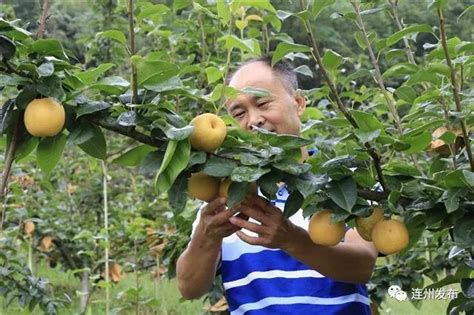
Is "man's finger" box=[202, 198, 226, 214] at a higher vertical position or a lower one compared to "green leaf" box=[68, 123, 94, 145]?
lower

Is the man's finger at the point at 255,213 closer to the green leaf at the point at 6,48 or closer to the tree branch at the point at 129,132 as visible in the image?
the tree branch at the point at 129,132

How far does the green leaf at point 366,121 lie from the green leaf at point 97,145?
400mm

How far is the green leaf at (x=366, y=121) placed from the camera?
106 cm

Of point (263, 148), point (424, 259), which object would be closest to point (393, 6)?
point (263, 148)

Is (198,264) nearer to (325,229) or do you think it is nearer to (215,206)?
(215,206)

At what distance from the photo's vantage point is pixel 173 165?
101cm

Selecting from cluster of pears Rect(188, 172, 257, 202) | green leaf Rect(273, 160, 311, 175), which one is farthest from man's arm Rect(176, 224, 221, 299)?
green leaf Rect(273, 160, 311, 175)

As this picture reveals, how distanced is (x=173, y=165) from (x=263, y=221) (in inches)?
9.1

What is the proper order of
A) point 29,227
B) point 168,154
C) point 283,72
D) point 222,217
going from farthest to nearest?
point 29,227
point 283,72
point 222,217
point 168,154

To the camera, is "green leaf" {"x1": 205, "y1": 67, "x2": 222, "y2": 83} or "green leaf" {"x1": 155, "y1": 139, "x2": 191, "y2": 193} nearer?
"green leaf" {"x1": 155, "y1": 139, "x2": 191, "y2": 193}

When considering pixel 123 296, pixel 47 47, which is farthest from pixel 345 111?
pixel 123 296

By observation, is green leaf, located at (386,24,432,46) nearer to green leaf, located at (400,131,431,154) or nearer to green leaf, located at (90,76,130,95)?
green leaf, located at (400,131,431,154)

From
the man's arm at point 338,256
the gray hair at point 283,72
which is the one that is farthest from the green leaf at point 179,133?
the gray hair at point 283,72

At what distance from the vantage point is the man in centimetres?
137
